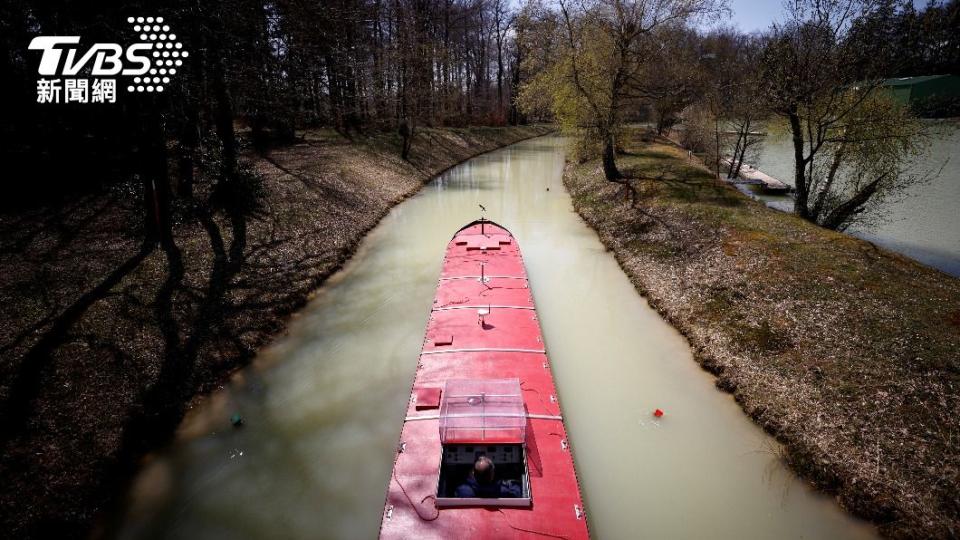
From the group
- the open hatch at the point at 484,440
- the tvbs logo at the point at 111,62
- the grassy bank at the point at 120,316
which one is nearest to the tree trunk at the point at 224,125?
the grassy bank at the point at 120,316

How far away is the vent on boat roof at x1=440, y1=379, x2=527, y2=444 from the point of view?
7484 mm

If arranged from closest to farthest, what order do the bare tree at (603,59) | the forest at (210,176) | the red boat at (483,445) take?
the red boat at (483,445)
the forest at (210,176)
the bare tree at (603,59)

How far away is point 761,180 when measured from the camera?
33.5 meters

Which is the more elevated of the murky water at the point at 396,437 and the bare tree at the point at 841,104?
the bare tree at the point at 841,104

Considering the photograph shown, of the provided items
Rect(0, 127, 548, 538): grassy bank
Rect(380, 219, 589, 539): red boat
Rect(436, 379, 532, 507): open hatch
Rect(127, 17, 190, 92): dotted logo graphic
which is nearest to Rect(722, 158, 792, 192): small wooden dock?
Rect(0, 127, 548, 538): grassy bank

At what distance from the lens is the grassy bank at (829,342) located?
8219 mm

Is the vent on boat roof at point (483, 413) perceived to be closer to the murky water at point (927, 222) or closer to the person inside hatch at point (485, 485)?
the person inside hatch at point (485, 485)

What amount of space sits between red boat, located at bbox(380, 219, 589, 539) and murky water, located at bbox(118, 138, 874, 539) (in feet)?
4.77

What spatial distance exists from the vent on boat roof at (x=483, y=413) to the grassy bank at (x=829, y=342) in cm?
596

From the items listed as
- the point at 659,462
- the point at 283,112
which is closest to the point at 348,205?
the point at 283,112

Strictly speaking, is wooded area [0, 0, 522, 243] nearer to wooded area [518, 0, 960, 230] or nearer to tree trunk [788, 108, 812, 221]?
wooded area [518, 0, 960, 230]

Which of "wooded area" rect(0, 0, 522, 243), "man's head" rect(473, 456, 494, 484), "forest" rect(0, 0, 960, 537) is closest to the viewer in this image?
"man's head" rect(473, 456, 494, 484)

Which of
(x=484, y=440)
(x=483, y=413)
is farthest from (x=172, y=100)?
(x=484, y=440)

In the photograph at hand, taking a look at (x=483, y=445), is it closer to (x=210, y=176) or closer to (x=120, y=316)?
(x=120, y=316)
